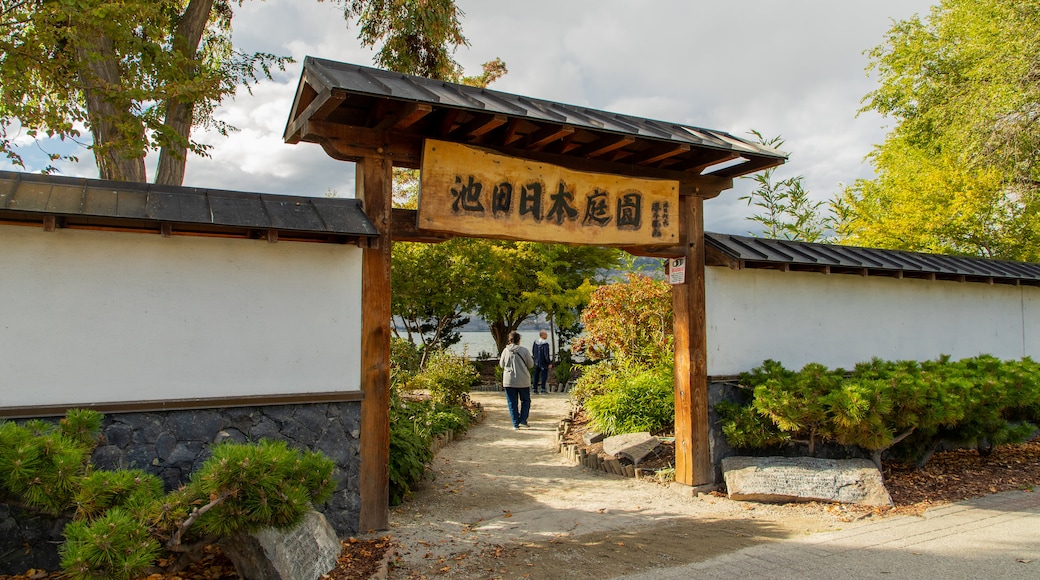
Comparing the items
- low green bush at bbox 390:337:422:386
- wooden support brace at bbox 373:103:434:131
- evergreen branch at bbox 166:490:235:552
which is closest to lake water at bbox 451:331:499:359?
low green bush at bbox 390:337:422:386

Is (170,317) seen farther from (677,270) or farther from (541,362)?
(541,362)

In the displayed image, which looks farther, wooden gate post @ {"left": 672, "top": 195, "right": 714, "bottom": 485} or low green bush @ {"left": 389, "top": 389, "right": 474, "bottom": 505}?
wooden gate post @ {"left": 672, "top": 195, "right": 714, "bottom": 485}

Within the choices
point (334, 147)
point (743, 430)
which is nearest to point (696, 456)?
point (743, 430)

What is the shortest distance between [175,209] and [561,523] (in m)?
4.20

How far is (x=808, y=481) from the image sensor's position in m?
6.55

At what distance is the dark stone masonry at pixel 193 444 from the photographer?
13.9 feet

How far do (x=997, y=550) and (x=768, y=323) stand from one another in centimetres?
314

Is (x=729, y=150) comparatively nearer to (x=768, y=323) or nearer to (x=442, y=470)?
(x=768, y=323)

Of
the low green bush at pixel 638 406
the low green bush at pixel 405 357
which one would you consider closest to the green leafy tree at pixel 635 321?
the low green bush at pixel 638 406

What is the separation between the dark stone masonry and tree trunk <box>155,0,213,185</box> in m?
6.10

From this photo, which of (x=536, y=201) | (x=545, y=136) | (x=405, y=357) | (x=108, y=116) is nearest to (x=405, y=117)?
(x=545, y=136)

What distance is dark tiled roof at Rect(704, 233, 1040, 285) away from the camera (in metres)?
7.21

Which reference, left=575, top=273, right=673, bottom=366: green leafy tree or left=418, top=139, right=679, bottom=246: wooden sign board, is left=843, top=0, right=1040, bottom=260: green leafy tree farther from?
left=418, top=139, right=679, bottom=246: wooden sign board

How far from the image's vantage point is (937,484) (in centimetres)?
723
